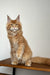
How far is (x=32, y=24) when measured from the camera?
131 centimetres

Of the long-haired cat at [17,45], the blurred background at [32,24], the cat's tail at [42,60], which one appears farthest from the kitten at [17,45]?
the blurred background at [32,24]

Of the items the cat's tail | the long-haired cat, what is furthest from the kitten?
the cat's tail

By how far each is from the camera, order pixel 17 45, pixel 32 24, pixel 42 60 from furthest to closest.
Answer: pixel 32 24 → pixel 42 60 → pixel 17 45

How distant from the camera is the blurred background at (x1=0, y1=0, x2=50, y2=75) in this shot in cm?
125

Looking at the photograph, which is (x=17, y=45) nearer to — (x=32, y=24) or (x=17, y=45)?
(x=17, y=45)

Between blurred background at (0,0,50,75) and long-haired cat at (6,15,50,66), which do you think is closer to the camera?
long-haired cat at (6,15,50,66)

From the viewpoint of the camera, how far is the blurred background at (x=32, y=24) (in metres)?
1.25

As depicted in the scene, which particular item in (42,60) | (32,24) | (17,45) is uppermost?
(32,24)

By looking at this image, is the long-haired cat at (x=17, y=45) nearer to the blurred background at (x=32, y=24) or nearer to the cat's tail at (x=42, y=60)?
the cat's tail at (x=42, y=60)

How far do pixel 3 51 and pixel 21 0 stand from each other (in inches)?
25.9

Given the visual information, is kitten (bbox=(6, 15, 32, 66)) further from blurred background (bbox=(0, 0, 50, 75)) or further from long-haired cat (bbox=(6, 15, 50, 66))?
blurred background (bbox=(0, 0, 50, 75))

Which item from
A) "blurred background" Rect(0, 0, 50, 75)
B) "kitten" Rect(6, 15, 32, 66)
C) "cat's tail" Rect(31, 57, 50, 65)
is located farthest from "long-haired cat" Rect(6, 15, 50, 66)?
"blurred background" Rect(0, 0, 50, 75)

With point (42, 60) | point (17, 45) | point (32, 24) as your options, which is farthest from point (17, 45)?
point (32, 24)

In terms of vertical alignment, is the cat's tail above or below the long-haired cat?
below
